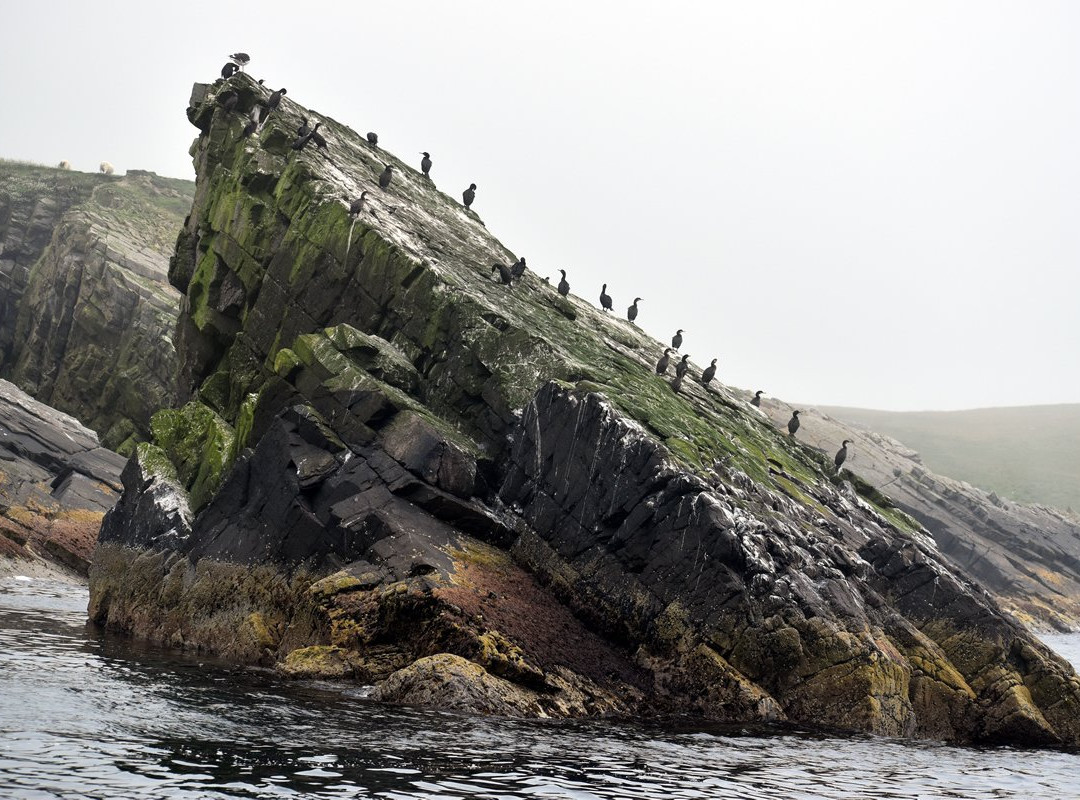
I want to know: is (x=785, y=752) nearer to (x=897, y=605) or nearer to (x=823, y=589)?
(x=823, y=589)

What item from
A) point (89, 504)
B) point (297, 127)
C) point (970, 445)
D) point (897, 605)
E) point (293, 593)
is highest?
point (970, 445)

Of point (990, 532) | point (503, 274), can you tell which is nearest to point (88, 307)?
→ point (503, 274)

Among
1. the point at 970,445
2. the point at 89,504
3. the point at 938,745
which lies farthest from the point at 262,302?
the point at 970,445

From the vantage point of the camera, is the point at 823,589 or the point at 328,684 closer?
the point at 328,684

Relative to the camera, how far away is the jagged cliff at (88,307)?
83250 millimetres

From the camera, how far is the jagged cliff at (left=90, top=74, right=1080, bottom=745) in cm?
2658

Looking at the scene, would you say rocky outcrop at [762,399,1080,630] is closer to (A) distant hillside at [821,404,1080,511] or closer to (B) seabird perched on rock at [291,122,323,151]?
(A) distant hillside at [821,404,1080,511]

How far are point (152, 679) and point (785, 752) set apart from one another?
583 inches

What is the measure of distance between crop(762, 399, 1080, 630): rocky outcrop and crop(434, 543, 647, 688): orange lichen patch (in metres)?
61.8

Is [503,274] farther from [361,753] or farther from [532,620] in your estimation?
[361,753]

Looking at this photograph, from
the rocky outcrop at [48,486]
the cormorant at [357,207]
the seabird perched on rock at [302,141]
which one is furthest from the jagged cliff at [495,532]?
the rocky outcrop at [48,486]

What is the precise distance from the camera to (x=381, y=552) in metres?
27.9

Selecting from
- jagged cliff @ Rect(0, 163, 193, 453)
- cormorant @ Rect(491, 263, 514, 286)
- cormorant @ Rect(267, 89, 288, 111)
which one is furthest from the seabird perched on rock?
jagged cliff @ Rect(0, 163, 193, 453)

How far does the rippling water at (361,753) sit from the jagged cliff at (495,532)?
223 cm
